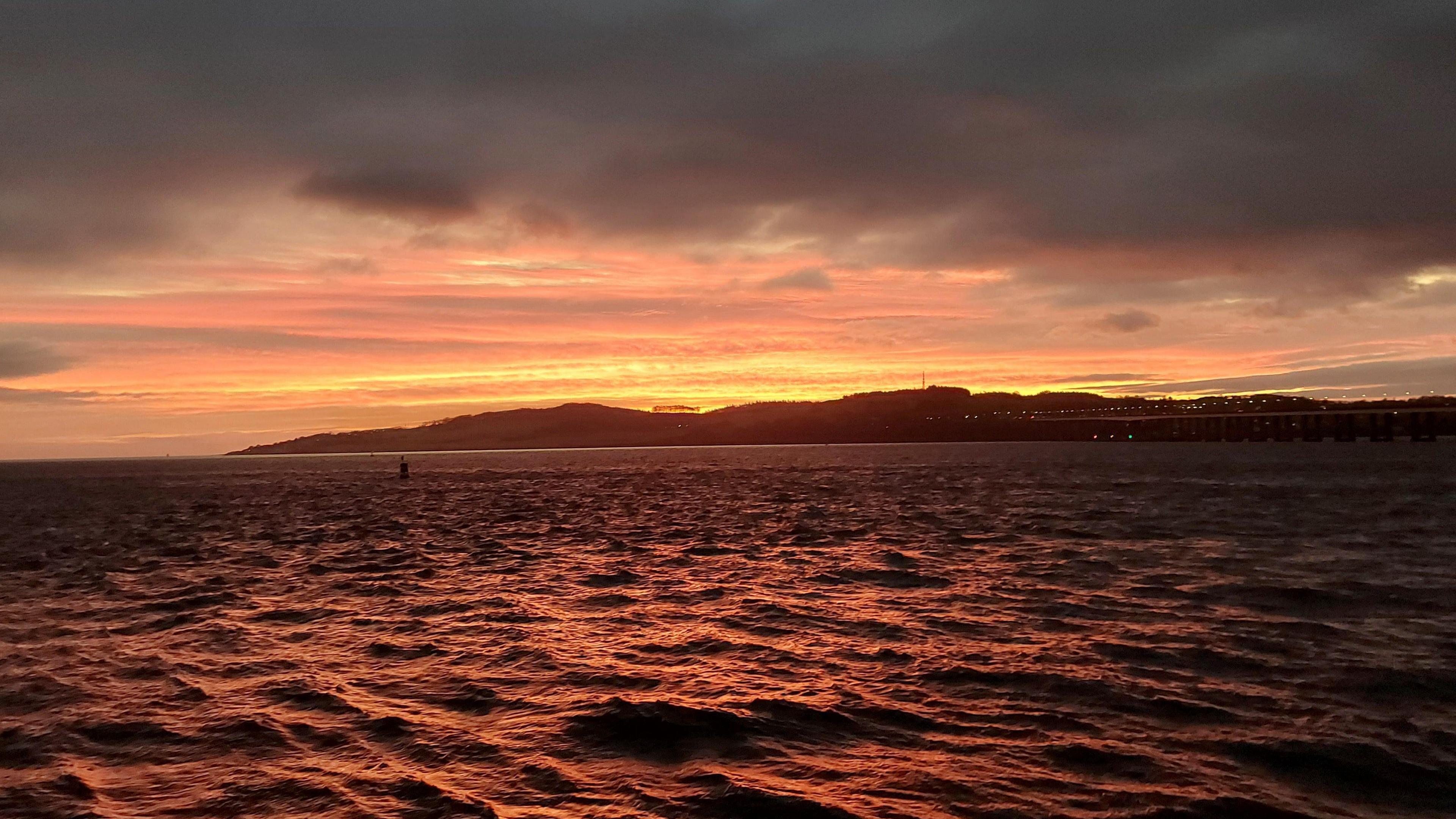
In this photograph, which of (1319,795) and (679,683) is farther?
(679,683)

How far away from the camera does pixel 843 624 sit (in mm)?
26656

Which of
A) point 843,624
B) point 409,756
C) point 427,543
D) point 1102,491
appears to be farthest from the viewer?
point 1102,491

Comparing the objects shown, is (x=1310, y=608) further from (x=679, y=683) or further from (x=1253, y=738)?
(x=679, y=683)

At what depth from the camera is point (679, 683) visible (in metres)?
20.2

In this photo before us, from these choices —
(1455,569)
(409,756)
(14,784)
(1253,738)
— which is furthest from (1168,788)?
(1455,569)

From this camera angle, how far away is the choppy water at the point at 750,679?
14078 millimetres

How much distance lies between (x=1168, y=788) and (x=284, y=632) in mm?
23427

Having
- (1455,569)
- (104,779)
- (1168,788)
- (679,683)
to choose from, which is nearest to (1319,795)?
(1168,788)

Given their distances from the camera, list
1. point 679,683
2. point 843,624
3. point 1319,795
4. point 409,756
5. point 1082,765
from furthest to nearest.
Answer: point 843,624, point 679,683, point 409,756, point 1082,765, point 1319,795

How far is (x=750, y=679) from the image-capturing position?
20.5 m

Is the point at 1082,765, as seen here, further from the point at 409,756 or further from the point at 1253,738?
the point at 409,756

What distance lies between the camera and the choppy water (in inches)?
554

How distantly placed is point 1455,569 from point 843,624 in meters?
25.5

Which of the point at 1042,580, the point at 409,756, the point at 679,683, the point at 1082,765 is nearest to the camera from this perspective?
the point at 1082,765
